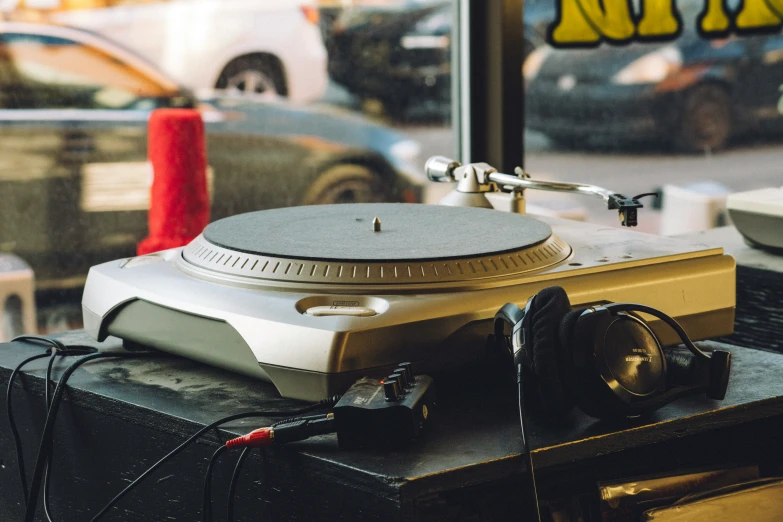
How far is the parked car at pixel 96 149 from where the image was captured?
176cm

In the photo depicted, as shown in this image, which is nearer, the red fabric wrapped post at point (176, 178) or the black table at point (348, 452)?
the black table at point (348, 452)

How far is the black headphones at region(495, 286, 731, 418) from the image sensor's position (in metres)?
0.76

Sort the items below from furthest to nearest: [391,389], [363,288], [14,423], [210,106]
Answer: [210,106]
[14,423]
[363,288]
[391,389]

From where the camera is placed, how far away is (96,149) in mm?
1851

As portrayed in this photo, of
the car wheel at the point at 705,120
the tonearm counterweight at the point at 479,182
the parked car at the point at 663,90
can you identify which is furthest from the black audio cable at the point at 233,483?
the car wheel at the point at 705,120

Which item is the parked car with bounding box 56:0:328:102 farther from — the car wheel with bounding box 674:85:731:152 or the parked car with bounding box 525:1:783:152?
the car wheel with bounding box 674:85:731:152

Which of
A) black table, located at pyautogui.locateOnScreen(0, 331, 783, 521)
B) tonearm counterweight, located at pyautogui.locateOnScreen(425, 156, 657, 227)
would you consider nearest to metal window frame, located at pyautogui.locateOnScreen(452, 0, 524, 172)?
tonearm counterweight, located at pyautogui.locateOnScreen(425, 156, 657, 227)

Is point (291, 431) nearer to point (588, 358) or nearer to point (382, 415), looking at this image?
point (382, 415)

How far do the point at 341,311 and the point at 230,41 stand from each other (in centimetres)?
133

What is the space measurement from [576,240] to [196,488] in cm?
49

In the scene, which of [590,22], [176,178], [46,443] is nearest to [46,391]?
[46,443]

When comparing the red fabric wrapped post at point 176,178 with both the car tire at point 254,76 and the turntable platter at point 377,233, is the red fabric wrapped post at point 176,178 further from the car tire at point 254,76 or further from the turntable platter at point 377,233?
the turntable platter at point 377,233

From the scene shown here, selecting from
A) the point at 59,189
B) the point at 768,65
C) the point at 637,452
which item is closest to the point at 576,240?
the point at 637,452

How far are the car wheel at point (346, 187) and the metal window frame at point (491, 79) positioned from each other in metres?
0.21
